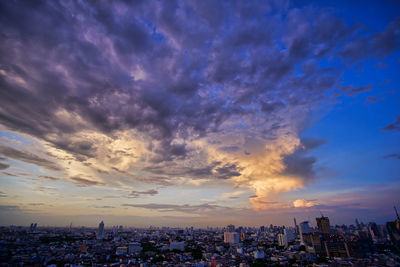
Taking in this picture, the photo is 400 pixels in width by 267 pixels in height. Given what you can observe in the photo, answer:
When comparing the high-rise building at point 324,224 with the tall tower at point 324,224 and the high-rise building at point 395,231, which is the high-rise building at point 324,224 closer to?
the tall tower at point 324,224

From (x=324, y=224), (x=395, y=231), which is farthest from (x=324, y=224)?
(x=395, y=231)

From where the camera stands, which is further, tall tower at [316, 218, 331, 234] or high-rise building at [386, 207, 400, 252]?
tall tower at [316, 218, 331, 234]

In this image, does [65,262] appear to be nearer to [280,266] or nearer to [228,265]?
[228,265]

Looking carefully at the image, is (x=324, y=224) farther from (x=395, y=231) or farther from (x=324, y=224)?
(x=395, y=231)

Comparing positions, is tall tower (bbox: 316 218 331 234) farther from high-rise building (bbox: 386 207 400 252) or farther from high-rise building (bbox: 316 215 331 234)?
high-rise building (bbox: 386 207 400 252)

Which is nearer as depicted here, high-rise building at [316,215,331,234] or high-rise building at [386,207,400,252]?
high-rise building at [386,207,400,252]

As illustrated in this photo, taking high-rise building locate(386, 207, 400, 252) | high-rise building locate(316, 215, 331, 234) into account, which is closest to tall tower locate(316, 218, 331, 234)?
high-rise building locate(316, 215, 331, 234)

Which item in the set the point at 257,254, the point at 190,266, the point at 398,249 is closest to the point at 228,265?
the point at 190,266

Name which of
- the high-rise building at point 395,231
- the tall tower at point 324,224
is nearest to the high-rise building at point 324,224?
the tall tower at point 324,224

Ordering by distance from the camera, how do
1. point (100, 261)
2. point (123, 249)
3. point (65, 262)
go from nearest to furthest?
point (65, 262) → point (100, 261) → point (123, 249)

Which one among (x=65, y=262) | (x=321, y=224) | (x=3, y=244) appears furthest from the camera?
(x=321, y=224)

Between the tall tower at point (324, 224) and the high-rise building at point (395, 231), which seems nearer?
the high-rise building at point (395, 231)
